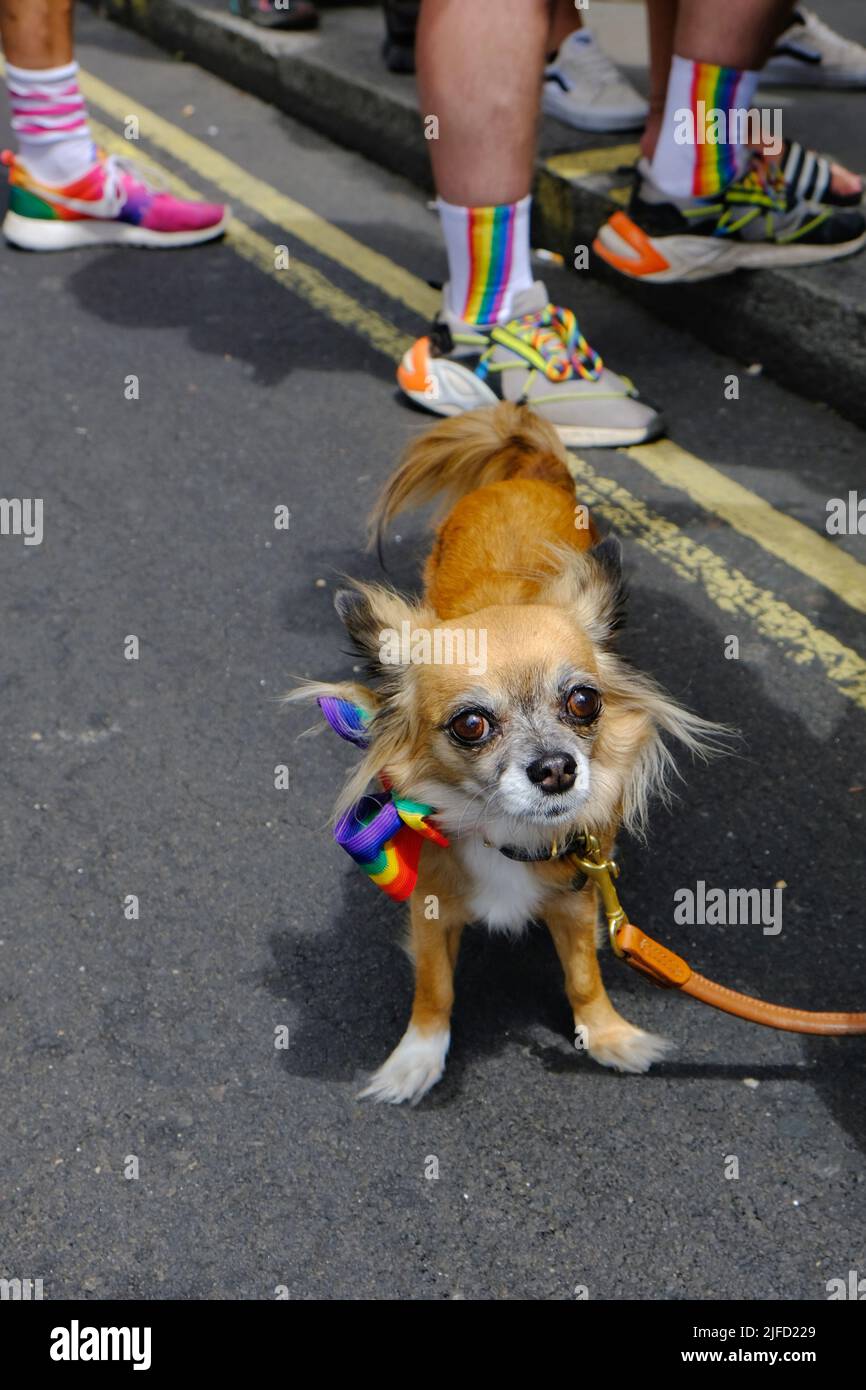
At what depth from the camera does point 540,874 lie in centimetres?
231

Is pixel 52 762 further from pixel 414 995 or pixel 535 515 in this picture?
pixel 535 515

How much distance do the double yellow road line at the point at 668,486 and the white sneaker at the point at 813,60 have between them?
2180 millimetres

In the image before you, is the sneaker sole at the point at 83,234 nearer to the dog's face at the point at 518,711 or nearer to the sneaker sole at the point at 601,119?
the sneaker sole at the point at 601,119

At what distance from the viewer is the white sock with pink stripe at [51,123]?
4918 mm

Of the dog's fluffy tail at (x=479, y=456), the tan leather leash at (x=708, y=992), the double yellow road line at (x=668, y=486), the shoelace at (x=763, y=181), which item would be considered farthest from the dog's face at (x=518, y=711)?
the shoelace at (x=763, y=181)

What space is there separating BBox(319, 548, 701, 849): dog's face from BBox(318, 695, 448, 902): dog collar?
4 centimetres

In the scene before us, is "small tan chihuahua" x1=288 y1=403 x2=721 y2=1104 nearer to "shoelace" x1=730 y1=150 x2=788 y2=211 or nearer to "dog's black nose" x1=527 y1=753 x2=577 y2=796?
"dog's black nose" x1=527 y1=753 x2=577 y2=796

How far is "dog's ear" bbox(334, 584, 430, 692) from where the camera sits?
2.28m

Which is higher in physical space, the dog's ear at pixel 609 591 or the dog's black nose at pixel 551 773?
the dog's ear at pixel 609 591

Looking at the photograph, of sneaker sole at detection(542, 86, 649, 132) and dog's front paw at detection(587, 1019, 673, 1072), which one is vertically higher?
sneaker sole at detection(542, 86, 649, 132)

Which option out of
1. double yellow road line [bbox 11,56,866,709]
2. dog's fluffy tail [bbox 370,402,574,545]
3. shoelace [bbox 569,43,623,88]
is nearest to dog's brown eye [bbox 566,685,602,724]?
dog's fluffy tail [bbox 370,402,574,545]

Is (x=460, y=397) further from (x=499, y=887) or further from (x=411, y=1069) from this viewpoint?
(x=411, y=1069)
